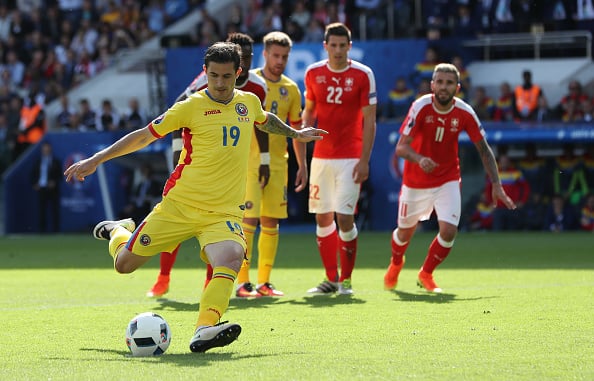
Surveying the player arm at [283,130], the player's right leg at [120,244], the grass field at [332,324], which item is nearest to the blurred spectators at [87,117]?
the grass field at [332,324]

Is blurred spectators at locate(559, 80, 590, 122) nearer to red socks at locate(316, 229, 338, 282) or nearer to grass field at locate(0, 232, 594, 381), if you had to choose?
grass field at locate(0, 232, 594, 381)

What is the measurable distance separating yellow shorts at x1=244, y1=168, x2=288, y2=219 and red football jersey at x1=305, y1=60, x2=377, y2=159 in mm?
476

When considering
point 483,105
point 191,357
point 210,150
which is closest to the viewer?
point 191,357

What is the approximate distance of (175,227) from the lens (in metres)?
7.87

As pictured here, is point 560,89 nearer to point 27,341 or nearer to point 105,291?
point 105,291

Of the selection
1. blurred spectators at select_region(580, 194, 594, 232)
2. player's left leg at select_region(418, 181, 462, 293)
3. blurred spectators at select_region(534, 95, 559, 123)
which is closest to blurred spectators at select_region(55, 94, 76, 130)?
blurred spectators at select_region(534, 95, 559, 123)

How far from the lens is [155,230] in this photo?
7863 mm

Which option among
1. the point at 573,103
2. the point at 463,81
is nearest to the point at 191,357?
the point at 573,103

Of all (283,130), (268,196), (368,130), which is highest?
(283,130)

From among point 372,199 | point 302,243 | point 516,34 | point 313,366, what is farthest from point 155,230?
point 516,34

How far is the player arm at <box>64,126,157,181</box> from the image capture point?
744 cm

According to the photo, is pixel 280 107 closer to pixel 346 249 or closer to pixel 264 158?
pixel 264 158

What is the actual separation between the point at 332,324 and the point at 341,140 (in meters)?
2.98

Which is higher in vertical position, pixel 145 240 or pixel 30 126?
pixel 145 240
